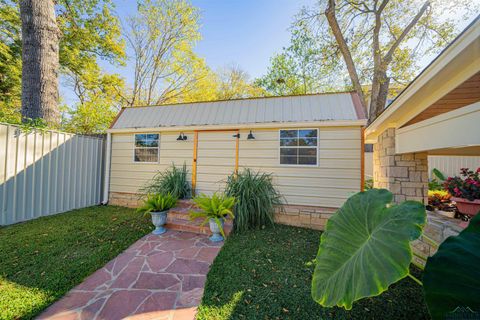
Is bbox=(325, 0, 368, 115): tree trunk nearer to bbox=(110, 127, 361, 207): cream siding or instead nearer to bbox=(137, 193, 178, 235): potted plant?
bbox=(110, 127, 361, 207): cream siding

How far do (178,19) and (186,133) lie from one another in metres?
9.97

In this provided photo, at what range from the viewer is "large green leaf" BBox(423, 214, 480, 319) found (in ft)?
2.49

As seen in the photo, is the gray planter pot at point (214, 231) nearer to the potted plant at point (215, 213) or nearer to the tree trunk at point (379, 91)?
the potted plant at point (215, 213)

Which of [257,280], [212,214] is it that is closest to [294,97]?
[212,214]

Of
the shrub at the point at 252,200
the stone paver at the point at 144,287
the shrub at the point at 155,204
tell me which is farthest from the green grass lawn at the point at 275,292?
the shrub at the point at 155,204

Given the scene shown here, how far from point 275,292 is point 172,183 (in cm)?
363

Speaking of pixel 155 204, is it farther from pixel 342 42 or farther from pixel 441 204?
pixel 342 42

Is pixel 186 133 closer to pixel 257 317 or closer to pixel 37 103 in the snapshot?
pixel 37 103

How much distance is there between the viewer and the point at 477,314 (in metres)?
0.67

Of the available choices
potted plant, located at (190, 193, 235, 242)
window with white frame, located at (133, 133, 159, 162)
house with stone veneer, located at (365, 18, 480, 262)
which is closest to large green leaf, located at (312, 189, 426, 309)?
house with stone veneer, located at (365, 18, 480, 262)

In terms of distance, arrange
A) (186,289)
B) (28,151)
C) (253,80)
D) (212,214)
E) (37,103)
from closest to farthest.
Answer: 1. (186,289)
2. (212,214)
3. (28,151)
4. (37,103)
5. (253,80)

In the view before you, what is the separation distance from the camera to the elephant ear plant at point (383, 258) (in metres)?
0.78

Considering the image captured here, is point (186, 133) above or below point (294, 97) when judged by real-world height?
below

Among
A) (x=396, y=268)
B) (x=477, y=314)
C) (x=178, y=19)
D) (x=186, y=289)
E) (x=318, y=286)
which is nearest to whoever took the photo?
(x=477, y=314)
